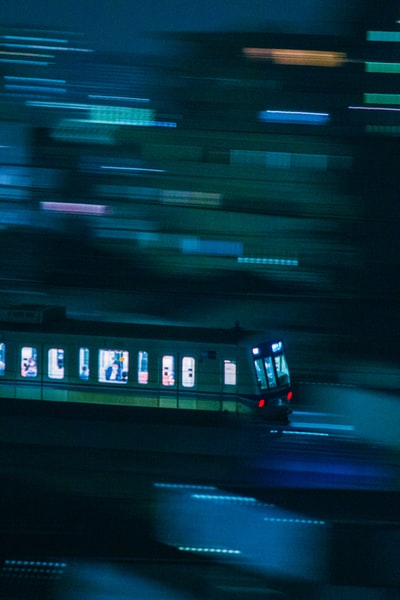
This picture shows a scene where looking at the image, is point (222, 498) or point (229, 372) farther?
point (222, 498)

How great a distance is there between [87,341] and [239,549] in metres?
0.67

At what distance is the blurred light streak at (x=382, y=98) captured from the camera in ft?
5.21

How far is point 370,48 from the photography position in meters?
1.59

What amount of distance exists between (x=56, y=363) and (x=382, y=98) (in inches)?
39.8

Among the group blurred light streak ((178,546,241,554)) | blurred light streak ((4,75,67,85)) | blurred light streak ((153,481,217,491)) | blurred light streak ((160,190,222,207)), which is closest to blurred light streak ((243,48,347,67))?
blurred light streak ((160,190,222,207))

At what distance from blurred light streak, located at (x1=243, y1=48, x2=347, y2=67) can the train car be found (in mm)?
657

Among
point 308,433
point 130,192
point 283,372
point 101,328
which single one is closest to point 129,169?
point 130,192

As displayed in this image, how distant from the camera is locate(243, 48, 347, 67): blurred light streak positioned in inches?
62.4

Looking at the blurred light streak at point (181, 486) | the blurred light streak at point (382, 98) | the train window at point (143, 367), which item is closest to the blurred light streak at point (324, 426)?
the blurred light streak at point (181, 486)

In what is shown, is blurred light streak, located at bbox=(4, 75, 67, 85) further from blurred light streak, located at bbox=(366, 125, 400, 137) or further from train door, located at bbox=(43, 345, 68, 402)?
blurred light streak, located at bbox=(366, 125, 400, 137)

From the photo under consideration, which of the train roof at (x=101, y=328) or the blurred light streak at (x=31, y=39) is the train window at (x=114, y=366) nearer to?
the train roof at (x=101, y=328)

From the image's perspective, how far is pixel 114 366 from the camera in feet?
5.26

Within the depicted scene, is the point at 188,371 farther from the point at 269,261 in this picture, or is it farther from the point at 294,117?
the point at 294,117

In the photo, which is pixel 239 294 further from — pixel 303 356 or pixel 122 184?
pixel 122 184
